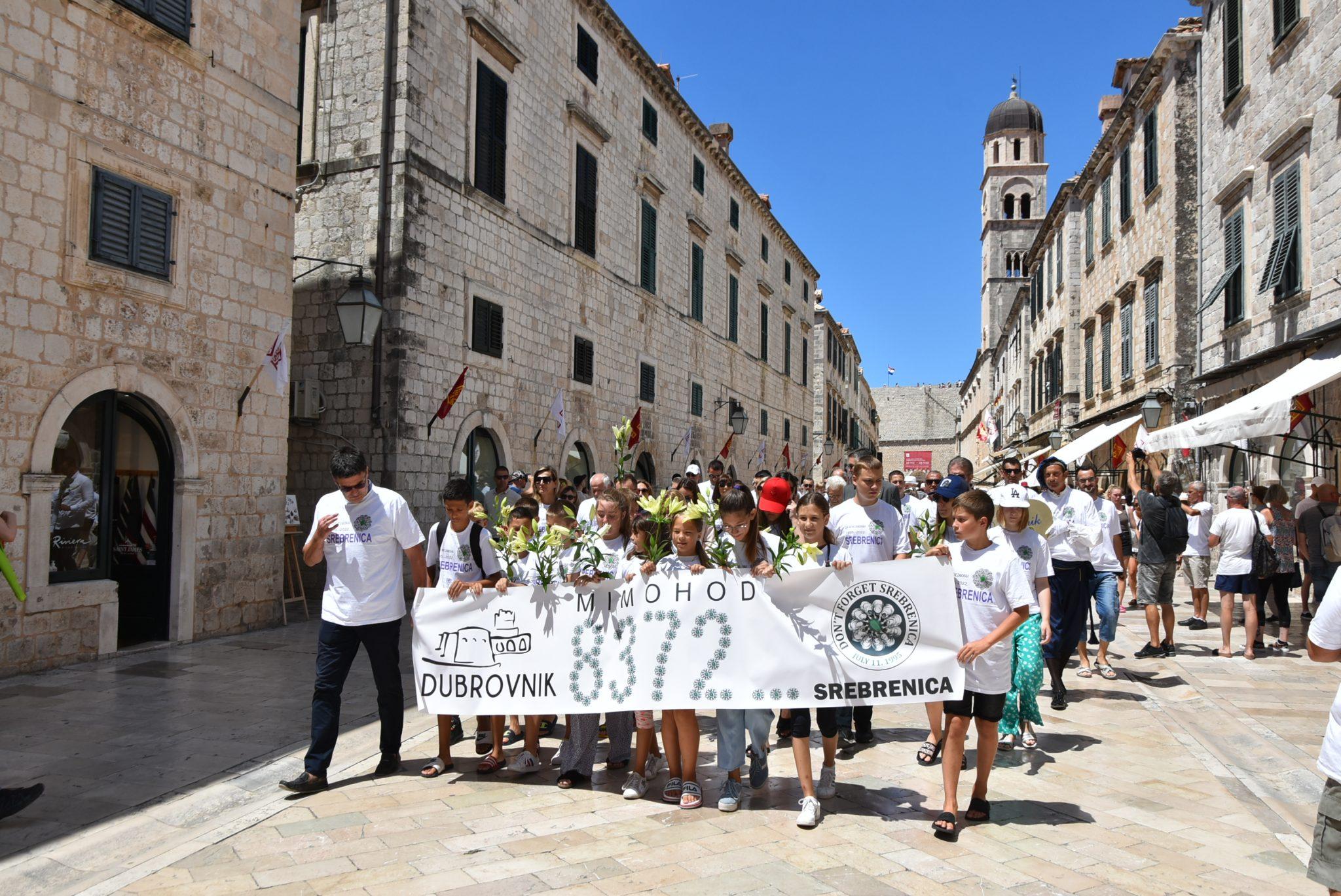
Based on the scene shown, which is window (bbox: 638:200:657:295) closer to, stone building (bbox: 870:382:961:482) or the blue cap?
the blue cap

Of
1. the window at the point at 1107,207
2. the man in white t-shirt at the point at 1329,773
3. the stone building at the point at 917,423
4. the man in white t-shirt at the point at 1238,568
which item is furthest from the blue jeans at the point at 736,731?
the stone building at the point at 917,423

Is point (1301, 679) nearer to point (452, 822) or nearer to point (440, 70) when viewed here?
point (452, 822)

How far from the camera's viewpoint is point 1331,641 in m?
2.90

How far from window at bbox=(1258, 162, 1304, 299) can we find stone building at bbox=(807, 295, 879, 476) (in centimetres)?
2738

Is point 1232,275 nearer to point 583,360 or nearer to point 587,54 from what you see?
point 583,360

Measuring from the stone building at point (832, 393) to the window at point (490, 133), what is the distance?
26.8 m

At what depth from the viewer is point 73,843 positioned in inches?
175

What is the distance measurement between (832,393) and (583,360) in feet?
107

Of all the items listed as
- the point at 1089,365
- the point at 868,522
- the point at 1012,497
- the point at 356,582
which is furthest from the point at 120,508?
the point at 1089,365

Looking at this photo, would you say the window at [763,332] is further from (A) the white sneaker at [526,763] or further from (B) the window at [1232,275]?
(A) the white sneaker at [526,763]

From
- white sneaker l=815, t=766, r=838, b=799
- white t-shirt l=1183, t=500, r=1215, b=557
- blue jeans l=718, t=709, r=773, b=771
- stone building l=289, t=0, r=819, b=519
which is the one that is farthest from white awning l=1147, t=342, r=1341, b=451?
stone building l=289, t=0, r=819, b=519

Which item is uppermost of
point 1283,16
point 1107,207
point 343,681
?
point 1107,207

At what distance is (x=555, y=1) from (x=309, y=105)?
573cm

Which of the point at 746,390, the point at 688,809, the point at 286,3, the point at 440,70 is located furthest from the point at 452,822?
the point at 746,390
